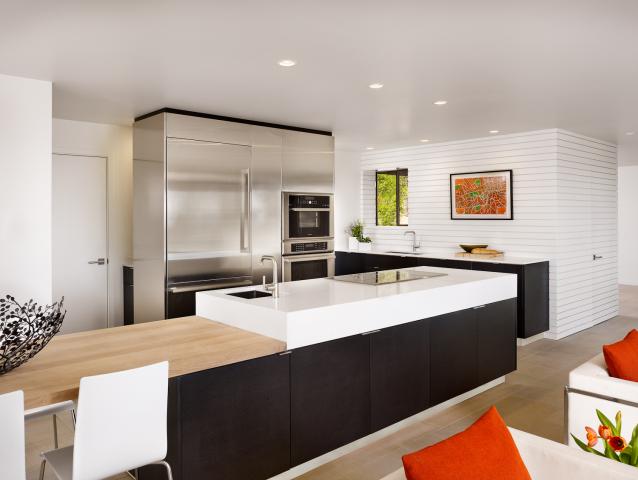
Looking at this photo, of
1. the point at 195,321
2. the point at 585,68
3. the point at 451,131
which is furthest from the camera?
the point at 451,131

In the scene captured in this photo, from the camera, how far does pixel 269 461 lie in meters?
2.67

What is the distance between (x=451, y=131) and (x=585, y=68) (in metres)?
2.62

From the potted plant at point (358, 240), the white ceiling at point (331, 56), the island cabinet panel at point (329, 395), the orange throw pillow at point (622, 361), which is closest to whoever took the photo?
the white ceiling at point (331, 56)

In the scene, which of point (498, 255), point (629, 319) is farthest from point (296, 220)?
point (629, 319)

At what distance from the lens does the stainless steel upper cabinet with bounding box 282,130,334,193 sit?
570cm

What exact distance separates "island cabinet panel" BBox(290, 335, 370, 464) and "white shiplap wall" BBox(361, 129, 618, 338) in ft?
12.9

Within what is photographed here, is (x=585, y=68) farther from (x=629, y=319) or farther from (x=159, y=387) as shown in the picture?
(x=629, y=319)

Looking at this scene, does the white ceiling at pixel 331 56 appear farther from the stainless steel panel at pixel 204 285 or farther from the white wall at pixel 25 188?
the stainless steel panel at pixel 204 285

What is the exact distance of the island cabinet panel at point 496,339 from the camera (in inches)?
164

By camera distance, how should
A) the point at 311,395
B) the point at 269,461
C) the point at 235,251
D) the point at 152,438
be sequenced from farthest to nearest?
the point at 235,251
the point at 311,395
the point at 269,461
the point at 152,438

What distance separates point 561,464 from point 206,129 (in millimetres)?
4151

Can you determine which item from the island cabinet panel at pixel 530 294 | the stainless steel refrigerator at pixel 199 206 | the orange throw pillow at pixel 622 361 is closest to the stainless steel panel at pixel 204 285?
the stainless steel refrigerator at pixel 199 206

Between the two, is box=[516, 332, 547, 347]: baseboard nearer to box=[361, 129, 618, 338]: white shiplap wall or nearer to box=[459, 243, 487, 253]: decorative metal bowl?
box=[361, 129, 618, 338]: white shiplap wall

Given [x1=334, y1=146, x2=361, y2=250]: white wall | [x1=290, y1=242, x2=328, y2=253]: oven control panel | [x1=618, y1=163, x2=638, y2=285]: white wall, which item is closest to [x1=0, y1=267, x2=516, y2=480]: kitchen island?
[x1=290, y1=242, x2=328, y2=253]: oven control panel
